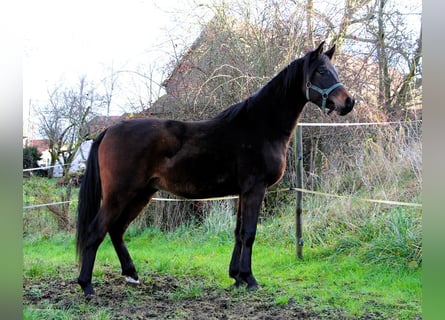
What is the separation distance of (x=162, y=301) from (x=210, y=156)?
135 centimetres

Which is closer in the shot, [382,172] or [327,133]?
[382,172]

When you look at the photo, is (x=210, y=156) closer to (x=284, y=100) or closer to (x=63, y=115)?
(x=284, y=100)

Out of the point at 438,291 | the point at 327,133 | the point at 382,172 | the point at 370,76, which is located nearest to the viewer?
the point at 438,291

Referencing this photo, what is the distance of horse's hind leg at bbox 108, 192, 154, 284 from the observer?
13.9 ft

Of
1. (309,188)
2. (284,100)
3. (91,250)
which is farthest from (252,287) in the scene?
(309,188)

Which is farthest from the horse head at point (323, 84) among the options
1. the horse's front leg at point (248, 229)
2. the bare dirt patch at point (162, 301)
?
the bare dirt patch at point (162, 301)

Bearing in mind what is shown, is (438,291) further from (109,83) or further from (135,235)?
(109,83)

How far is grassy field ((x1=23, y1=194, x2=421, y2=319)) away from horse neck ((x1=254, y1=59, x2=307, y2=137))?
1566 millimetres

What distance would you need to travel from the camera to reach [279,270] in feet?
16.3

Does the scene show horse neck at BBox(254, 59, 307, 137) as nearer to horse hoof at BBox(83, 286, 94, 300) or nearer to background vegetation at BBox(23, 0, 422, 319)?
background vegetation at BBox(23, 0, 422, 319)

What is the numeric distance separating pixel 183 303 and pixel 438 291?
3.20 m

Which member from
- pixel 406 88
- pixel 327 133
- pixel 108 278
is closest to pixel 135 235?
pixel 108 278

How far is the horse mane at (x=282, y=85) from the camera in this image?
410 cm

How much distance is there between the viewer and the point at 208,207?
720 centimetres
